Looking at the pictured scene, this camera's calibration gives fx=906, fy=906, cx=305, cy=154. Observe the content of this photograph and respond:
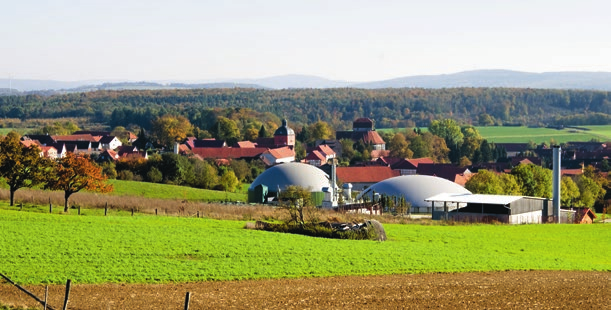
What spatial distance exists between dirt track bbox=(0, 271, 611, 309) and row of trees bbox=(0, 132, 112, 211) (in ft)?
92.1

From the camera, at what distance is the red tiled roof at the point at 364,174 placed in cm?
9669

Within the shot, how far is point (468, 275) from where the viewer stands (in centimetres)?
3334

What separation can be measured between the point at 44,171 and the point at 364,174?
1864 inches

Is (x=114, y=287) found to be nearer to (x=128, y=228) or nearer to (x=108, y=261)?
(x=108, y=261)

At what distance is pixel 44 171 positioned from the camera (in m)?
57.0

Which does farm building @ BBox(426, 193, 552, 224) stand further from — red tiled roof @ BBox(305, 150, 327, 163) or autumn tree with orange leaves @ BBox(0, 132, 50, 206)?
red tiled roof @ BBox(305, 150, 327, 163)

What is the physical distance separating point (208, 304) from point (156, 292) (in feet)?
8.64

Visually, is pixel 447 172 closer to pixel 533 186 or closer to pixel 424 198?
pixel 533 186

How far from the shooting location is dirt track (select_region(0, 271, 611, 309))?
24.9m

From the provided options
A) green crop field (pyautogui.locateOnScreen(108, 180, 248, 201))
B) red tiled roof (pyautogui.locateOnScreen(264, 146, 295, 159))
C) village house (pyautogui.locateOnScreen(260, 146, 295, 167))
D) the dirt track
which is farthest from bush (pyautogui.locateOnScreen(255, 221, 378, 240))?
red tiled roof (pyautogui.locateOnScreen(264, 146, 295, 159))

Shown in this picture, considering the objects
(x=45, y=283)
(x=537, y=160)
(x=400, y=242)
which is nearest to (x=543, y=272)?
(x=400, y=242)

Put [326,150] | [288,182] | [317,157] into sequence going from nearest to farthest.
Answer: [288,182] < [317,157] < [326,150]

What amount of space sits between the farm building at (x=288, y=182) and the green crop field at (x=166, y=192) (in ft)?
7.79

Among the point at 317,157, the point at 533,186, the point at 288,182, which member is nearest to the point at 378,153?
the point at 317,157
